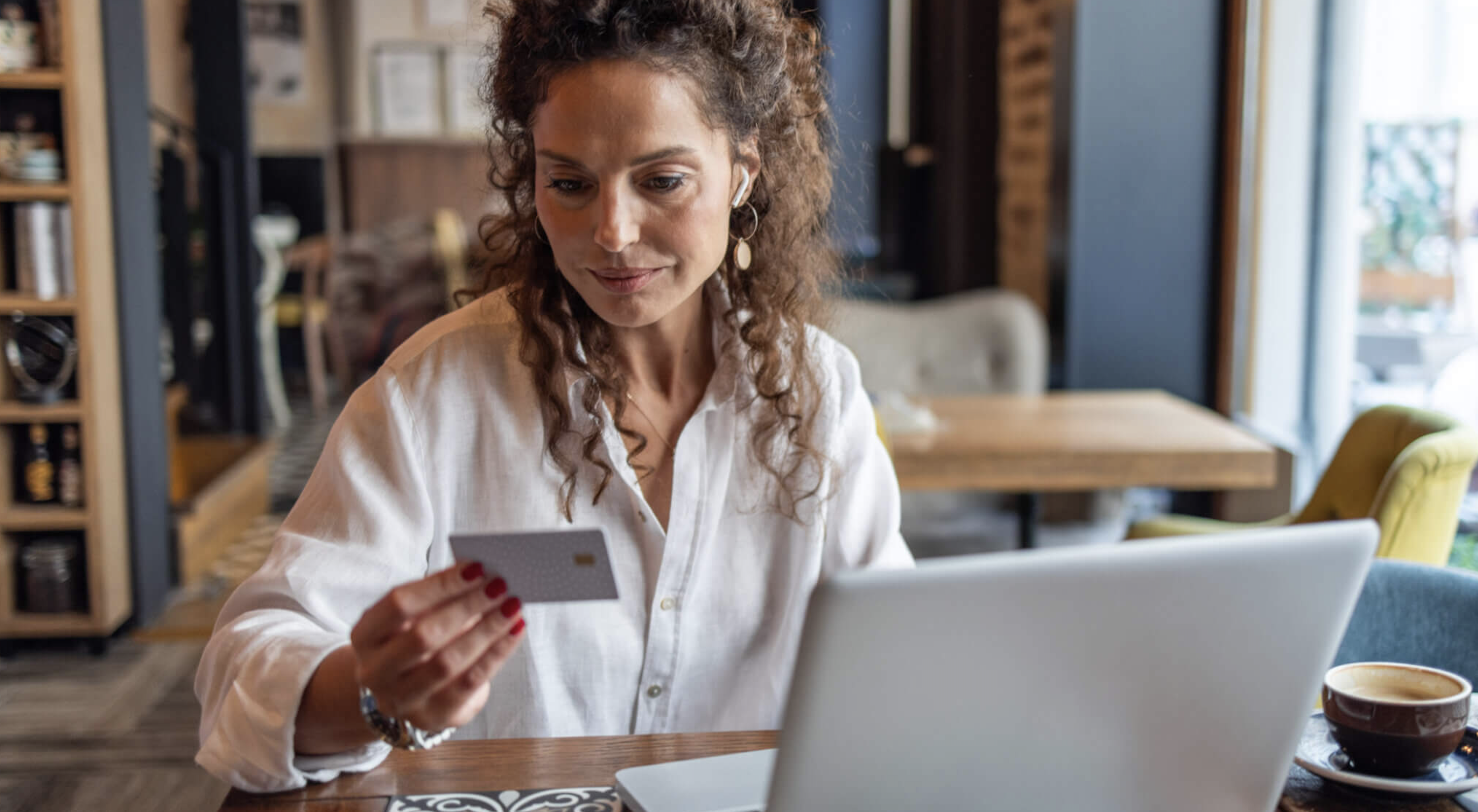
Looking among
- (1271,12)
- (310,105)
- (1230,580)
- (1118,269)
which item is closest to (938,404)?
(1118,269)

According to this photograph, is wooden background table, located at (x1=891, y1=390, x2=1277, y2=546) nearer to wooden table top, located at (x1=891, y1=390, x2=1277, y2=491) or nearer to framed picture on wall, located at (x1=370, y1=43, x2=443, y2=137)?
wooden table top, located at (x1=891, y1=390, x2=1277, y2=491)

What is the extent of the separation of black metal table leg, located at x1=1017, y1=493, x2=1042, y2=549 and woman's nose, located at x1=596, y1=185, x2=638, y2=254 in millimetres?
2261

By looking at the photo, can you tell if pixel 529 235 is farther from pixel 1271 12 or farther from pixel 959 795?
pixel 1271 12

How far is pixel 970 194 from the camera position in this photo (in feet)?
17.7

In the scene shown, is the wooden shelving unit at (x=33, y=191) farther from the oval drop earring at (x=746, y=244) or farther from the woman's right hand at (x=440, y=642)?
the woman's right hand at (x=440, y=642)

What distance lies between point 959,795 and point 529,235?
806 millimetres

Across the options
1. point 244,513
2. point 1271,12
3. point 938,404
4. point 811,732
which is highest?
point 1271,12

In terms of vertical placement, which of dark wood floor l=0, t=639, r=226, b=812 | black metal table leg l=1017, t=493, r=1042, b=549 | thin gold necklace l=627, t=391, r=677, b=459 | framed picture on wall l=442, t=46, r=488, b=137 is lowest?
dark wood floor l=0, t=639, r=226, b=812

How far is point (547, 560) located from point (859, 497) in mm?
672

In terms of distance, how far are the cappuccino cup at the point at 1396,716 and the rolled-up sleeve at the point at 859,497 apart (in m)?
0.49

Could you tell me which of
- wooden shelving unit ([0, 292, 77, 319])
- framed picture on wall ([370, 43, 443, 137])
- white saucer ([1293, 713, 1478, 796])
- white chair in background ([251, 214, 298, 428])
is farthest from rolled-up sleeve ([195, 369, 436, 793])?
framed picture on wall ([370, 43, 443, 137])

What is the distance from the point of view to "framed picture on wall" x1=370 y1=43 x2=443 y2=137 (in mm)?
10156

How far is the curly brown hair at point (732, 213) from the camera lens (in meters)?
1.18

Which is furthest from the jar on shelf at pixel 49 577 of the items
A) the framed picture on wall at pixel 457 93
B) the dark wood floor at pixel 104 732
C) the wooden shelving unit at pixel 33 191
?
the framed picture on wall at pixel 457 93
